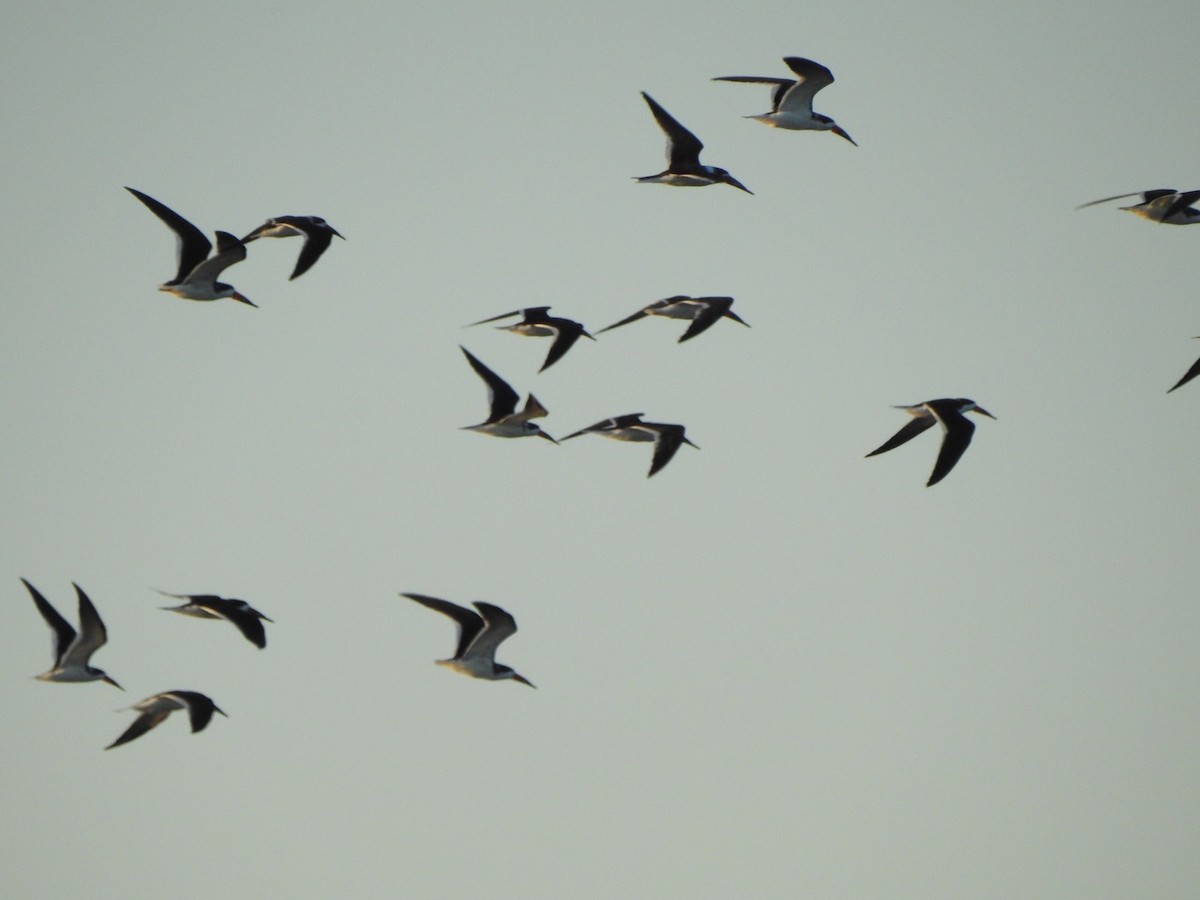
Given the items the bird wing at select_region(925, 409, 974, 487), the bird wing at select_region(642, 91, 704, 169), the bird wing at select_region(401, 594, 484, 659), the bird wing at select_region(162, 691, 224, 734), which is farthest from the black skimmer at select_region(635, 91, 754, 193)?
the bird wing at select_region(162, 691, 224, 734)

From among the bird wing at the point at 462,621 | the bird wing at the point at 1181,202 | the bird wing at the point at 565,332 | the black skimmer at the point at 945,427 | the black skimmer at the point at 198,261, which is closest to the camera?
the bird wing at the point at 462,621

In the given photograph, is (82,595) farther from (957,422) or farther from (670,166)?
(957,422)

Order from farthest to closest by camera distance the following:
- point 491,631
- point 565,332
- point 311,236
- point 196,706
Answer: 1. point 565,332
2. point 311,236
3. point 491,631
4. point 196,706

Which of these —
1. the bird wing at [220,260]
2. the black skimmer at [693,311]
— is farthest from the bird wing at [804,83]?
the bird wing at [220,260]

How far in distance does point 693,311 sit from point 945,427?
521cm

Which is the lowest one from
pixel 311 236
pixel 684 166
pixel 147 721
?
pixel 147 721

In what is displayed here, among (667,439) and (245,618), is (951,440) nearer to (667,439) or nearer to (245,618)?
(667,439)

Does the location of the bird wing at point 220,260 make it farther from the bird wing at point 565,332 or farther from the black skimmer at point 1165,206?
the black skimmer at point 1165,206

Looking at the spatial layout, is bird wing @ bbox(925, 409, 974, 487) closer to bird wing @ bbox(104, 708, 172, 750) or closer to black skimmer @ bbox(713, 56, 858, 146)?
black skimmer @ bbox(713, 56, 858, 146)


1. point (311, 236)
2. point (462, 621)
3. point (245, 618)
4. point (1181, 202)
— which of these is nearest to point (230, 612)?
point (245, 618)

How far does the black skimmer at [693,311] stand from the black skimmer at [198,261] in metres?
6.01

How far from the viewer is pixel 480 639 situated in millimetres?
22422

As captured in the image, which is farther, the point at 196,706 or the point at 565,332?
the point at 565,332

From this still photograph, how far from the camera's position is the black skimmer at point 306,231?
24203 mm
